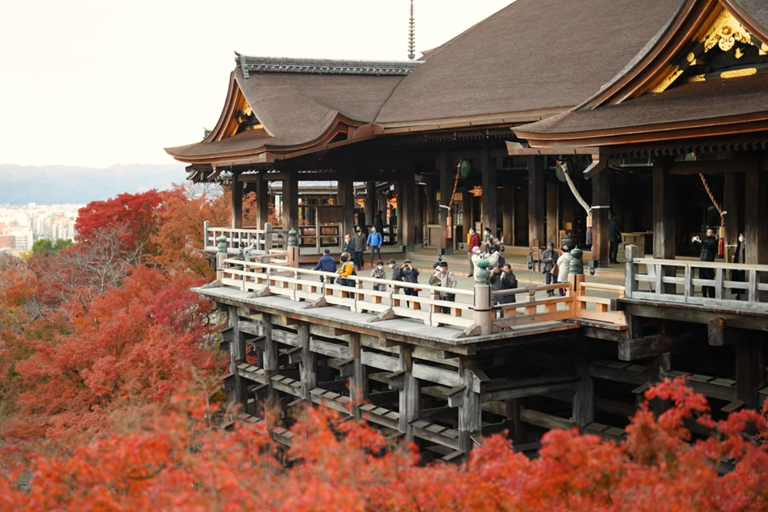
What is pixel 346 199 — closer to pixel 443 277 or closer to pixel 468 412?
pixel 443 277

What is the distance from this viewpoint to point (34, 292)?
4034 centimetres

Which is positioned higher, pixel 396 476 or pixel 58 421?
pixel 396 476

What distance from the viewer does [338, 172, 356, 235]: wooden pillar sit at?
2962 centimetres

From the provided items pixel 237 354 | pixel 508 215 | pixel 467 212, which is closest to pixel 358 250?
pixel 237 354

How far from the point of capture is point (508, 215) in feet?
104

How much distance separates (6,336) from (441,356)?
20.9 meters

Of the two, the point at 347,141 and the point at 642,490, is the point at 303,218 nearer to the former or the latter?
the point at 347,141

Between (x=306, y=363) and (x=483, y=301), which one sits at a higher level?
(x=483, y=301)

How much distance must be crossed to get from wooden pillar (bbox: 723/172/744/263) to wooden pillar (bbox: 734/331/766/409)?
2.54 metres

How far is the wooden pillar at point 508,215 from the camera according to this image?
31.5m

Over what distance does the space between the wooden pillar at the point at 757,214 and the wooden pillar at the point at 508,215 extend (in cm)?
1511

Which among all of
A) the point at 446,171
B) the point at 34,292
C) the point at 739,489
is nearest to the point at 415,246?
the point at 446,171

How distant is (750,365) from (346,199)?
15.9 m

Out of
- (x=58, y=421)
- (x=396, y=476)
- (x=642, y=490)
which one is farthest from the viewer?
(x=58, y=421)
